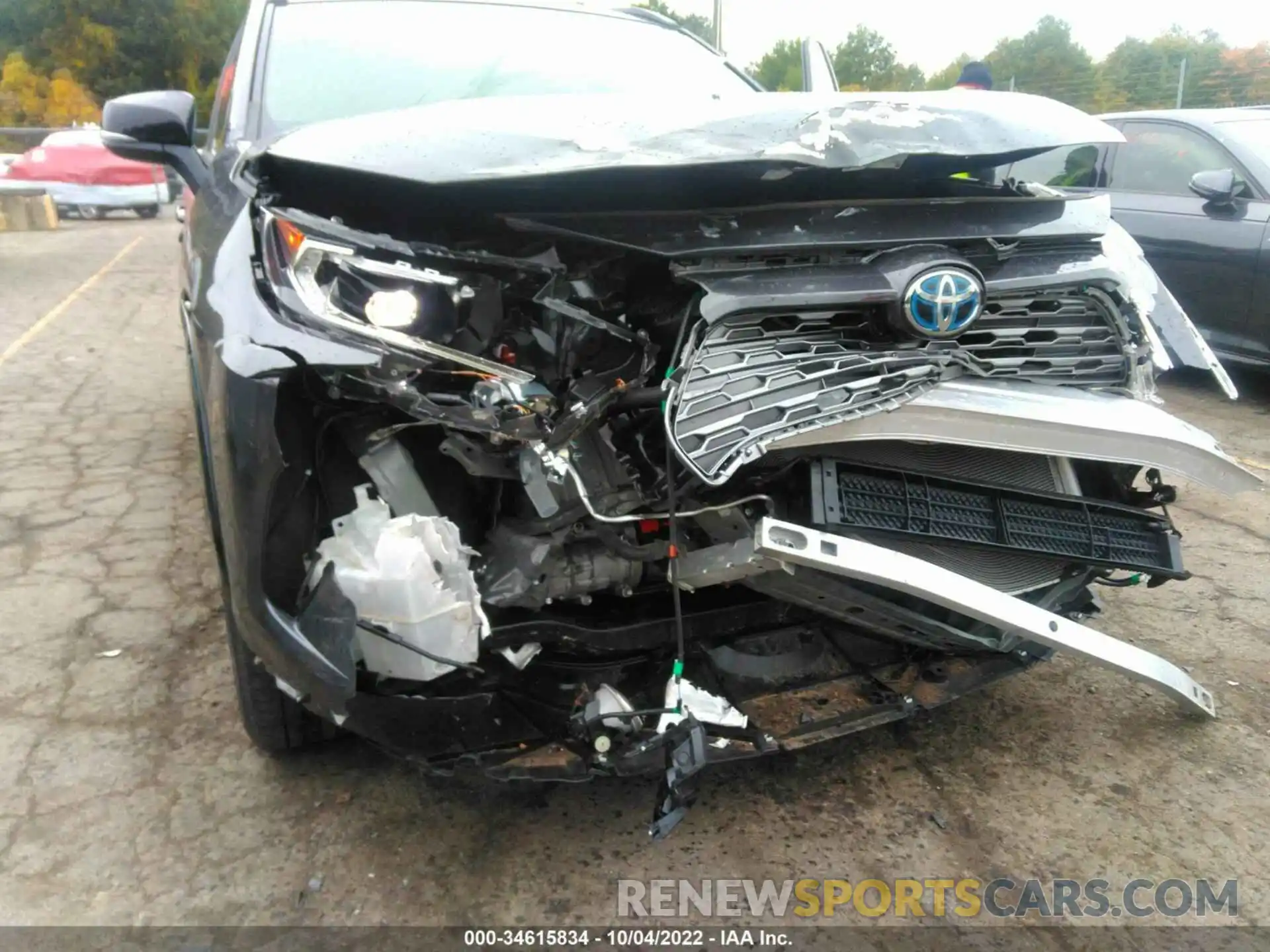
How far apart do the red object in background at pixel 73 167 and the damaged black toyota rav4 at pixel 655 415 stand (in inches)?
729

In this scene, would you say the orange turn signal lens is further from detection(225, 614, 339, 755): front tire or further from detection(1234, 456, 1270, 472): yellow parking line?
detection(1234, 456, 1270, 472): yellow parking line

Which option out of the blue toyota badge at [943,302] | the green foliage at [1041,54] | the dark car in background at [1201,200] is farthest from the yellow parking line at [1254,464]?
the green foliage at [1041,54]

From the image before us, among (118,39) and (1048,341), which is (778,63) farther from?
(1048,341)

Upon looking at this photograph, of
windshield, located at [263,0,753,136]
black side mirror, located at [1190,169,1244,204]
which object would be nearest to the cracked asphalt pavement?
windshield, located at [263,0,753,136]

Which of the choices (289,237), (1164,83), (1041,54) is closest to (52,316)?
(289,237)

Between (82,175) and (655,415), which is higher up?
(82,175)

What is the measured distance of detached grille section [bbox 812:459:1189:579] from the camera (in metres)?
1.96

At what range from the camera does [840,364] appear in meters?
1.87

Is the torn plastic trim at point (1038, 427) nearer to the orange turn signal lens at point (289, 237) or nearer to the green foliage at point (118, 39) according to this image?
the orange turn signal lens at point (289, 237)

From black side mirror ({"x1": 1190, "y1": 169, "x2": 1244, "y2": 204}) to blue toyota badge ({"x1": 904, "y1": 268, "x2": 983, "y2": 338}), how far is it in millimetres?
4322

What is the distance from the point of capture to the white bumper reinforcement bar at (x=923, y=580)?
5.97 feet

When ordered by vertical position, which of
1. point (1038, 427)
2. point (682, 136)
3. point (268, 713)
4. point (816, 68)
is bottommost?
point (268, 713)

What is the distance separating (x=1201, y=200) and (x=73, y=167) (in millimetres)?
18633

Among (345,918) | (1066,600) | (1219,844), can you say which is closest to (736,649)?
(1066,600)
